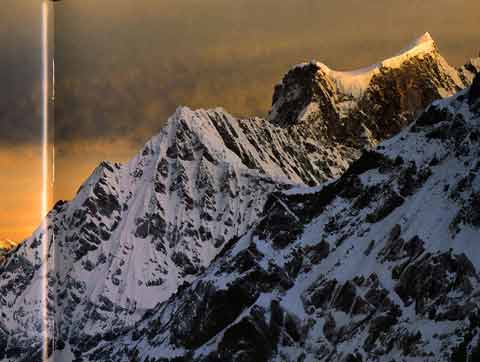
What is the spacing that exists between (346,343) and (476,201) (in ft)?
81.1

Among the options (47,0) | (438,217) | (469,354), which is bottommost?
(469,354)

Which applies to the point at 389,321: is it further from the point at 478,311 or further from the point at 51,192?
the point at 51,192

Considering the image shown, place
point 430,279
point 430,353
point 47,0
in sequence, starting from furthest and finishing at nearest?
point 430,279
point 430,353
point 47,0

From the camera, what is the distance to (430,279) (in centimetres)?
19012

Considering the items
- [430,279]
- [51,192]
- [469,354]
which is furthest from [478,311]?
[51,192]

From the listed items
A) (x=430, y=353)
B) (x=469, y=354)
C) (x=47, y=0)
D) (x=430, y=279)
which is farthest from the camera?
(x=430, y=279)

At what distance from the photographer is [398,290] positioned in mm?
196000

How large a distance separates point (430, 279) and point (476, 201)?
40.1ft

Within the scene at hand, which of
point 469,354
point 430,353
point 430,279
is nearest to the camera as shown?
point 469,354

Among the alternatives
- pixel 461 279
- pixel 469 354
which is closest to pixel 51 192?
pixel 469 354

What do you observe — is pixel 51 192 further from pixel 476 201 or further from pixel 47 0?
pixel 476 201

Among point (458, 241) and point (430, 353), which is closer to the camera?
point (430, 353)

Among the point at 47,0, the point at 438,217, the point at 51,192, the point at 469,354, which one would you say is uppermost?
the point at 47,0

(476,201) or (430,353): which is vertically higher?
(476,201)
